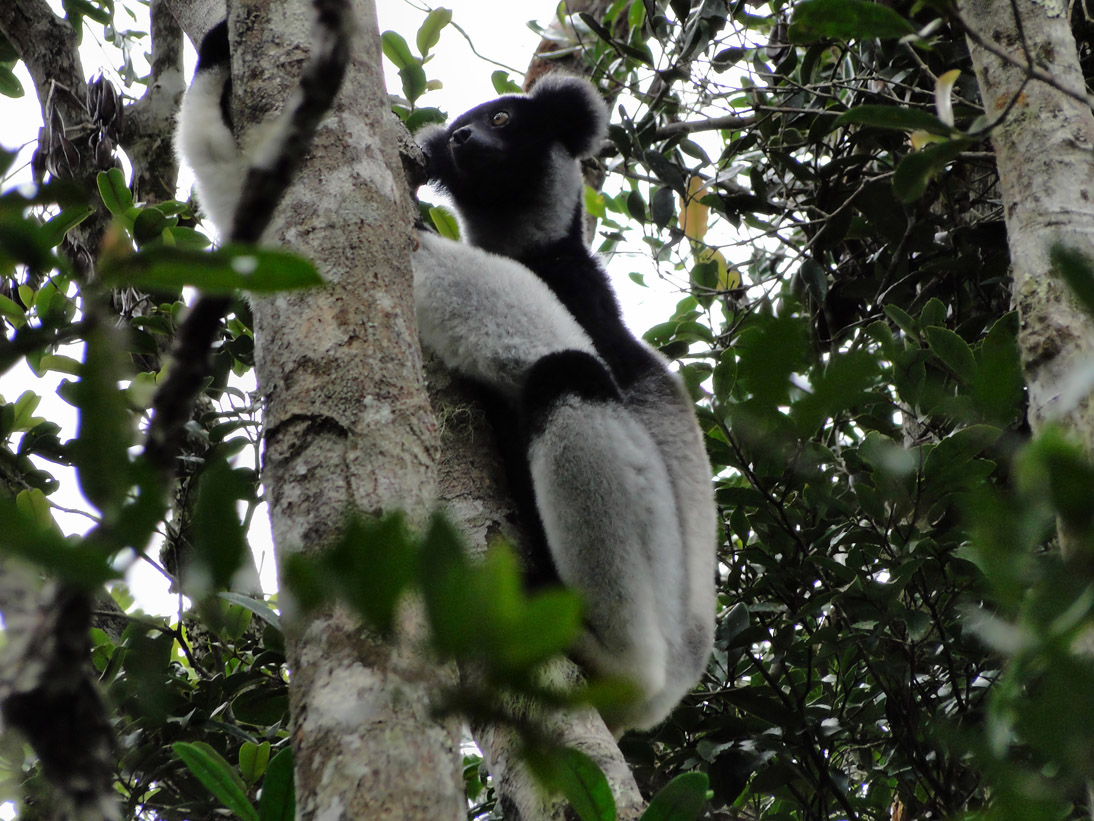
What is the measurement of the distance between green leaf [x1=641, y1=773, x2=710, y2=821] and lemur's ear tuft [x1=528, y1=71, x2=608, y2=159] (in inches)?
126

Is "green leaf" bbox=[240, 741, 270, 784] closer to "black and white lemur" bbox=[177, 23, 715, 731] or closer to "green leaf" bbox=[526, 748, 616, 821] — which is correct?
"black and white lemur" bbox=[177, 23, 715, 731]

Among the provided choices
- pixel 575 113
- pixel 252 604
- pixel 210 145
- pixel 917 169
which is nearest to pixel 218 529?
Answer: pixel 917 169

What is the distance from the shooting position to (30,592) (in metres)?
0.57

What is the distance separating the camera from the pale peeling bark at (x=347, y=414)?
1.00 metres

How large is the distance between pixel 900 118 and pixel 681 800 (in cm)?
103

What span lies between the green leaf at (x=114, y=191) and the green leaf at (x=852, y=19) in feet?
8.12

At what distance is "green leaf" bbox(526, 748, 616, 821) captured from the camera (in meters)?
0.54

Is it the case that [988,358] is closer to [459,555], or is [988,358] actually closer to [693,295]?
[459,555]

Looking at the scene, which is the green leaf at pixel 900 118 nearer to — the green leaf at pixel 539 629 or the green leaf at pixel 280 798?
the green leaf at pixel 539 629

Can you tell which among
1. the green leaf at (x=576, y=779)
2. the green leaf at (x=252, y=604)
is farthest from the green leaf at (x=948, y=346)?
the green leaf at (x=252, y=604)

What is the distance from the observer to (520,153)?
409 centimetres

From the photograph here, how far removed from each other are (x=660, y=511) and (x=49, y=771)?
7.86 feet

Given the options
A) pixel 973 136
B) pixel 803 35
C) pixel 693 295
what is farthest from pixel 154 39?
pixel 973 136

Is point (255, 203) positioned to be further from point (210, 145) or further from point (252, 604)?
point (210, 145)
